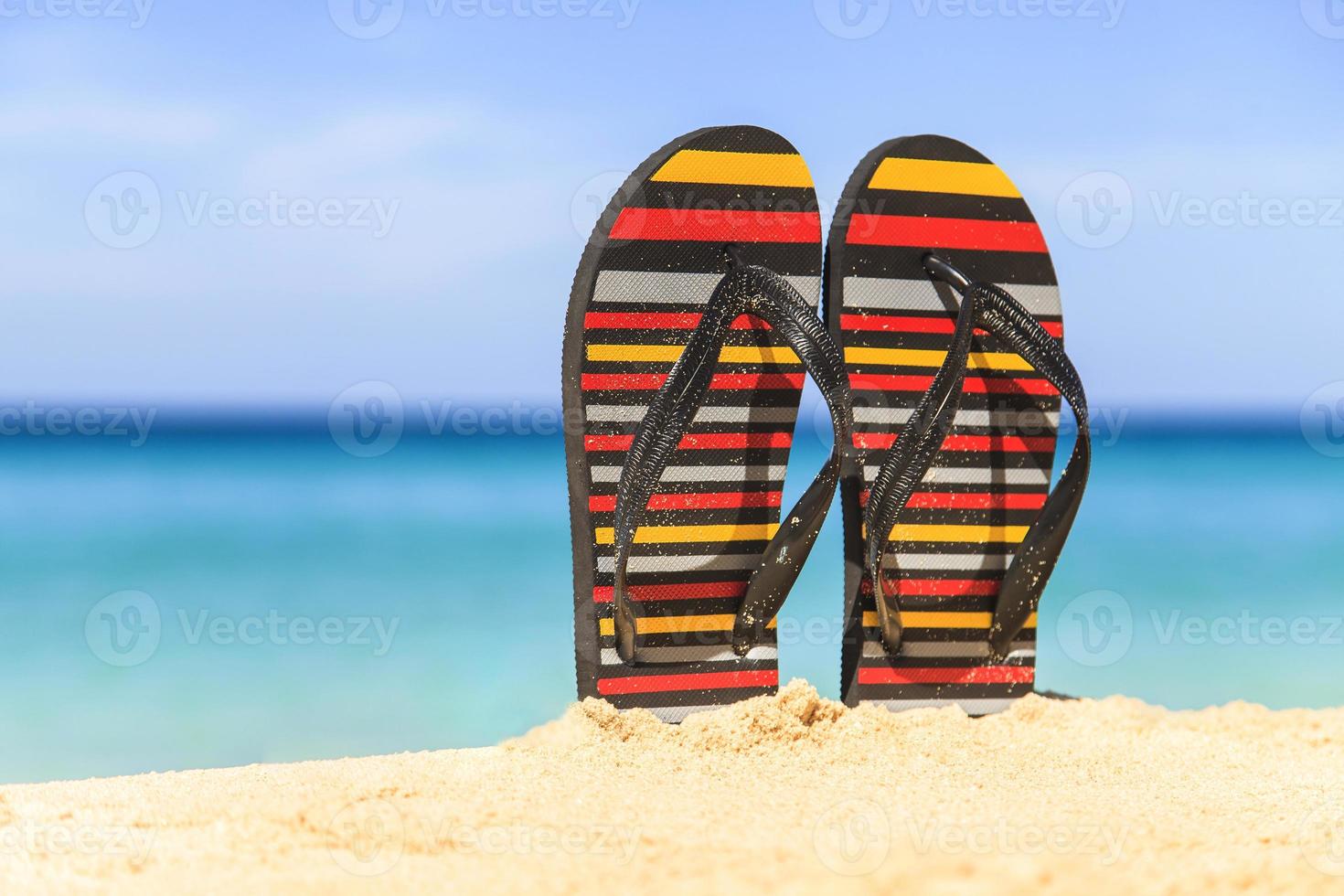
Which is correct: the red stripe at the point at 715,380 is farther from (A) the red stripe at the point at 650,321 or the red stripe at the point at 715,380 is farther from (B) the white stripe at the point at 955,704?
(B) the white stripe at the point at 955,704

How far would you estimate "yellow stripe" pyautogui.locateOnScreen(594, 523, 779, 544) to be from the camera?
15.6 feet

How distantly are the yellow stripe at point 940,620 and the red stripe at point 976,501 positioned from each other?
0.41 m

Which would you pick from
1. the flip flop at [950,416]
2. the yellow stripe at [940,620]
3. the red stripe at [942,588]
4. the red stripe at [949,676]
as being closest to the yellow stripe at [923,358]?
the flip flop at [950,416]

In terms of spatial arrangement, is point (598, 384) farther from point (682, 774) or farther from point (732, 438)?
point (682, 774)

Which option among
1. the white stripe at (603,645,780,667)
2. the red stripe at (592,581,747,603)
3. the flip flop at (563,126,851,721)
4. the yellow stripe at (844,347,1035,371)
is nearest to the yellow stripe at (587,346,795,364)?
the flip flop at (563,126,851,721)

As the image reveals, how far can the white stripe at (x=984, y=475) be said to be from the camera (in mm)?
5102

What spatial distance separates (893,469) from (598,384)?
1.08 meters

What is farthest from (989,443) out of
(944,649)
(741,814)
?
(741,814)

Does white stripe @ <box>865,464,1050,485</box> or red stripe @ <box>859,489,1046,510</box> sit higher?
white stripe @ <box>865,464,1050,485</box>

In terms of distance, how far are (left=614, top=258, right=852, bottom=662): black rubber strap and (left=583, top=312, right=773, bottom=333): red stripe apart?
11 centimetres

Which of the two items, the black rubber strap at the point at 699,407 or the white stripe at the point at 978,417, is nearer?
the black rubber strap at the point at 699,407

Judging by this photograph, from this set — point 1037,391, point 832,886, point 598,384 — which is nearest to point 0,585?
point 598,384

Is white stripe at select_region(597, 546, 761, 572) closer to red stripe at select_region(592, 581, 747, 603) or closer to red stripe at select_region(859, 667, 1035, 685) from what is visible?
red stripe at select_region(592, 581, 747, 603)

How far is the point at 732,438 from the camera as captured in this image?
4828mm
